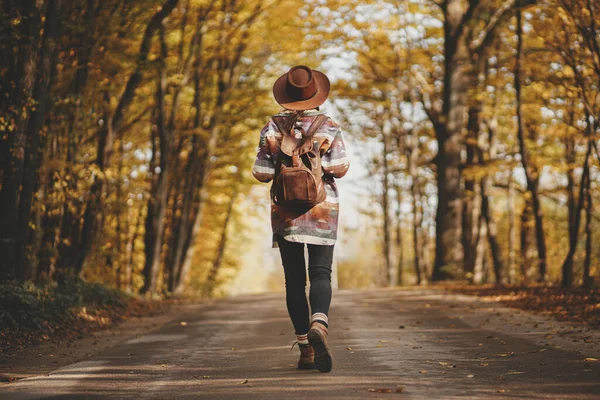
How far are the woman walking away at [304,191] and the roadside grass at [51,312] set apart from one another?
129 inches

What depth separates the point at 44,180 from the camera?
36.4ft

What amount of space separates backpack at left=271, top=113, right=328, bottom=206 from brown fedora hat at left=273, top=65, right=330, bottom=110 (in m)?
0.13

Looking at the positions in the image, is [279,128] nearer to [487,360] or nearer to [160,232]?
[487,360]

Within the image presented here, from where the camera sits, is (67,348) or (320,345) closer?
(320,345)

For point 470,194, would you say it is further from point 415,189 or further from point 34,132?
point 34,132

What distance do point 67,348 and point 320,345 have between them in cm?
359

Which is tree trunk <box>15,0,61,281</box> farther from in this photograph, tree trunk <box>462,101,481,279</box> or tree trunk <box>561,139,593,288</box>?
tree trunk <box>462,101,481,279</box>

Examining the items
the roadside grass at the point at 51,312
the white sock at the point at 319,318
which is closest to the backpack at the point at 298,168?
the white sock at the point at 319,318

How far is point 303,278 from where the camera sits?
19.4ft

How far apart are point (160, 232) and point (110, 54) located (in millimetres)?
6901

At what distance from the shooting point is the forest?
35.7 ft

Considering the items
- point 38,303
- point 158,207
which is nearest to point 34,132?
point 38,303

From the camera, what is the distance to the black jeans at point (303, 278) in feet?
18.8

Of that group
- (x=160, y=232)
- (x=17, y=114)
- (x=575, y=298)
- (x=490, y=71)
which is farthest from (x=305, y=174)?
(x=490, y=71)
